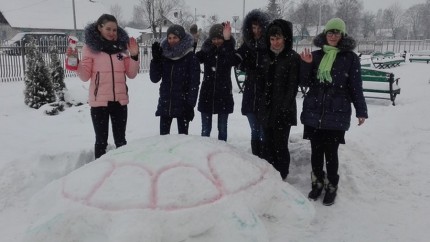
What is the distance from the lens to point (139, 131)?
20.9 feet

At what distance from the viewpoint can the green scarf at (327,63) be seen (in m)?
3.60

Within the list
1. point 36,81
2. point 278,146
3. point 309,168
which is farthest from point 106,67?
point 36,81

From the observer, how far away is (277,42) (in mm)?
3742

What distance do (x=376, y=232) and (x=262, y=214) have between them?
1057 mm

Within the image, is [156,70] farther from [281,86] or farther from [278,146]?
[278,146]

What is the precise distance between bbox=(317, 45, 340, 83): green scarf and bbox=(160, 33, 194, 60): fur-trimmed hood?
1.42m

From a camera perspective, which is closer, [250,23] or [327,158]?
[327,158]

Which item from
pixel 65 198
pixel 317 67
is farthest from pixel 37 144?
pixel 317 67

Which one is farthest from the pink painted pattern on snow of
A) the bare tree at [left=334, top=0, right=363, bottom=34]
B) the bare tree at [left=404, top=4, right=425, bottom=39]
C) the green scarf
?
the bare tree at [left=404, top=4, right=425, bottom=39]

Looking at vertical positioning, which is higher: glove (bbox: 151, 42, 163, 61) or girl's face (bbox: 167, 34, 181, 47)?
girl's face (bbox: 167, 34, 181, 47)

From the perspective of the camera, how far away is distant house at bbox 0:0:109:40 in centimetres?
3759

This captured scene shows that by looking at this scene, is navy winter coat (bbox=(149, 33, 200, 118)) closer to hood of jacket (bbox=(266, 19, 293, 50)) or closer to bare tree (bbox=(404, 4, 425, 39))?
hood of jacket (bbox=(266, 19, 293, 50))

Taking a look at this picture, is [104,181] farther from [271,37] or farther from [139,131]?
[139,131]

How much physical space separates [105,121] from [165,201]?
171 cm
